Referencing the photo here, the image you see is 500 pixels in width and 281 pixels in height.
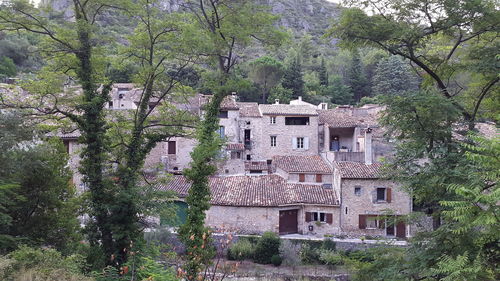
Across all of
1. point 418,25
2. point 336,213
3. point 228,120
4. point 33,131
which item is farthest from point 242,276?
point 228,120

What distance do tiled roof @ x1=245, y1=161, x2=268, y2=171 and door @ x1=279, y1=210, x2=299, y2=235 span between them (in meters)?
7.12

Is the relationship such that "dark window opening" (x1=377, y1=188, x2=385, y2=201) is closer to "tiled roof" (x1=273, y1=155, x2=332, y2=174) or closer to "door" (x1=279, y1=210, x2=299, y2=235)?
"tiled roof" (x1=273, y1=155, x2=332, y2=174)

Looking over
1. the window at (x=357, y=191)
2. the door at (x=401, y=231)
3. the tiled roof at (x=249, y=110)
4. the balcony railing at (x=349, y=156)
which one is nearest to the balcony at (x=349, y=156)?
the balcony railing at (x=349, y=156)

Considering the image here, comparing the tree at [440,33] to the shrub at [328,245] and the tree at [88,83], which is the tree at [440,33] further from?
the shrub at [328,245]

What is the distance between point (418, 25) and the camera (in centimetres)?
1205

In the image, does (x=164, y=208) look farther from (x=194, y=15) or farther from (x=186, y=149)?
(x=186, y=149)

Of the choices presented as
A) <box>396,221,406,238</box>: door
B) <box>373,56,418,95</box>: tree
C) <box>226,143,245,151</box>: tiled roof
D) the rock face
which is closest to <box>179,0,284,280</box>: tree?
<box>396,221,406,238</box>: door

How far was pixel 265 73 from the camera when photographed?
181 ft

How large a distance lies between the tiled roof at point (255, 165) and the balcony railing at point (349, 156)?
287 inches

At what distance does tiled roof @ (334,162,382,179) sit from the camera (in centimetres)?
2636

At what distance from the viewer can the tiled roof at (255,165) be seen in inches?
1326

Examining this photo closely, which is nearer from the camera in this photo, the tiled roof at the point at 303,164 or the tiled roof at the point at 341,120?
the tiled roof at the point at 303,164

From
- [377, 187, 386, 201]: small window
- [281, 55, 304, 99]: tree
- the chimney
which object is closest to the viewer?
[377, 187, 386, 201]: small window

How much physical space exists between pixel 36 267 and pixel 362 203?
21.8 meters
